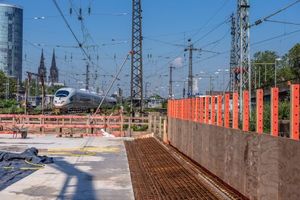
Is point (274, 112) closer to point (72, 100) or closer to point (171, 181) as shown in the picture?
point (171, 181)

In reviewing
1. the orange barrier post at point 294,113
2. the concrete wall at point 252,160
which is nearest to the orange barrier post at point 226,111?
the concrete wall at point 252,160

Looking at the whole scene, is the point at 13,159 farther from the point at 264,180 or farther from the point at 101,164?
the point at 264,180

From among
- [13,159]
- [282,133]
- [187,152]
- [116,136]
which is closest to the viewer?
[282,133]

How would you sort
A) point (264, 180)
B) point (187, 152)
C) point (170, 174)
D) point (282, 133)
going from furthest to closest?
point (187, 152)
point (170, 174)
point (282, 133)
point (264, 180)

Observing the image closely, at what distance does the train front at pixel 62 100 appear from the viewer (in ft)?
220

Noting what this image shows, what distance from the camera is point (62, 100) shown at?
67.2m

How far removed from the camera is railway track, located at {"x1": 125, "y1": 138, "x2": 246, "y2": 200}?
39.3 feet

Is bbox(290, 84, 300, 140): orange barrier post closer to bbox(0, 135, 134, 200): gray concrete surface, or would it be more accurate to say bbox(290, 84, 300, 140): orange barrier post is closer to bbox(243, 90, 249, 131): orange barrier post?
bbox(243, 90, 249, 131): orange barrier post

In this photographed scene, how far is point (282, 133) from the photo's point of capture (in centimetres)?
1143

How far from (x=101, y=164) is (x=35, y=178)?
4346 mm

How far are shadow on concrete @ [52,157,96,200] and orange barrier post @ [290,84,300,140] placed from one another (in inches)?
197

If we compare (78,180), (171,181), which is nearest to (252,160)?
(171,181)

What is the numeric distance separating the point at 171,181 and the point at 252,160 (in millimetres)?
3889

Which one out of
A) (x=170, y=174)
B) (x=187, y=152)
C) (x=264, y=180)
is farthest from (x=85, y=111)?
(x=264, y=180)
